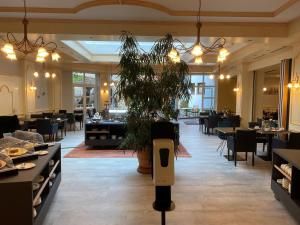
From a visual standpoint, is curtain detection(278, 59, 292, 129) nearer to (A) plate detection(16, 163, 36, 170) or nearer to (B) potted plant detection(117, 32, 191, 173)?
(B) potted plant detection(117, 32, 191, 173)

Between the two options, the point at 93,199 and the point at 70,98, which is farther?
the point at 70,98

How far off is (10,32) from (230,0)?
4.53 metres

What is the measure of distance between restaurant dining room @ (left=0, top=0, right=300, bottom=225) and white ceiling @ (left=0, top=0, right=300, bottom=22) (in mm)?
20

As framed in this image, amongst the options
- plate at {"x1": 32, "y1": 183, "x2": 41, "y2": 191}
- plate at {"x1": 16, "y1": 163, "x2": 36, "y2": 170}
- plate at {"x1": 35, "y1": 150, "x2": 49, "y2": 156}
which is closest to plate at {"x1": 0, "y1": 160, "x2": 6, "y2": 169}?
plate at {"x1": 16, "y1": 163, "x2": 36, "y2": 170}

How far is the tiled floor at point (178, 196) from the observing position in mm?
3383

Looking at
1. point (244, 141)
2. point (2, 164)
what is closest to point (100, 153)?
point (244, 141)

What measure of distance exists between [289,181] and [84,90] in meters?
12.2

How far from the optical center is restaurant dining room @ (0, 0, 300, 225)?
312cm

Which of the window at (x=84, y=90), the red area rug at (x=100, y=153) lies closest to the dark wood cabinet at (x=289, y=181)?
the red area rug at (x=100, y=153)

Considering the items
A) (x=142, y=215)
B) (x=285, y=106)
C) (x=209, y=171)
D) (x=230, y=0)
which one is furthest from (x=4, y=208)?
(x=285, y=106)

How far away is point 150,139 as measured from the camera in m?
4.02

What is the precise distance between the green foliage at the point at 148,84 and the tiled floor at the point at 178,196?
95cm

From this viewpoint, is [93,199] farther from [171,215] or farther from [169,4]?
[169,4]

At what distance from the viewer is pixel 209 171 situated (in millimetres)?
5477
